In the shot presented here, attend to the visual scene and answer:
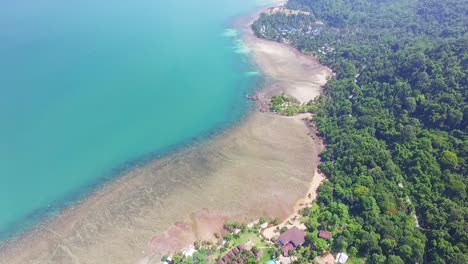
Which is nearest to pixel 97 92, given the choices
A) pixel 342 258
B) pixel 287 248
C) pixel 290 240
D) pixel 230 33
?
pixel 230 33

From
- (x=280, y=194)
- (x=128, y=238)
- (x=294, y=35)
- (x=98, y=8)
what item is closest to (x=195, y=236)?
(x=128, y=238)

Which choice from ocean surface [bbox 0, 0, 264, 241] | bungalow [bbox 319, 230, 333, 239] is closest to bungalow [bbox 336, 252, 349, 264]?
bungalow [bbox 319, 230, 333, 239]

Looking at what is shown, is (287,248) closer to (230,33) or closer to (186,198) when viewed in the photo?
(186,198)

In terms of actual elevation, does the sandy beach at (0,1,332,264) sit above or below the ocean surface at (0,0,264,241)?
below

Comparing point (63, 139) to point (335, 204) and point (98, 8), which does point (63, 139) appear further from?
point (98, 8)

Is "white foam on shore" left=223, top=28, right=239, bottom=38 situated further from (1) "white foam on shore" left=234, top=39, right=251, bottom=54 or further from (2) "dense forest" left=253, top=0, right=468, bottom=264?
(2) "dense forest" left=253, top=0, right=468, bottom=264

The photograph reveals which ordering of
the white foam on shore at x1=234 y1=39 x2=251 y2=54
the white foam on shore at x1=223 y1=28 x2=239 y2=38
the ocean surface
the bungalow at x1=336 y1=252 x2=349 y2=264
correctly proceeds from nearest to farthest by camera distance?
the bungalow at x1=336 y1=252 x2=349 y2=264 → the ocean surface → the white foam on shore at x1=234 y1=39 x2=251 y2=54 → the white foam on shore at x1=223 y1=28 x2=239 y2=38

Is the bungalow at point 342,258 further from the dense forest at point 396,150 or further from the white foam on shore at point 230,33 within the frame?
the white foam on shore at point 230,33

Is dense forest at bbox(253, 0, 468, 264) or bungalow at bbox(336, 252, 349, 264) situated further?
dense forest at bbox(253, 0, 468, 264)
